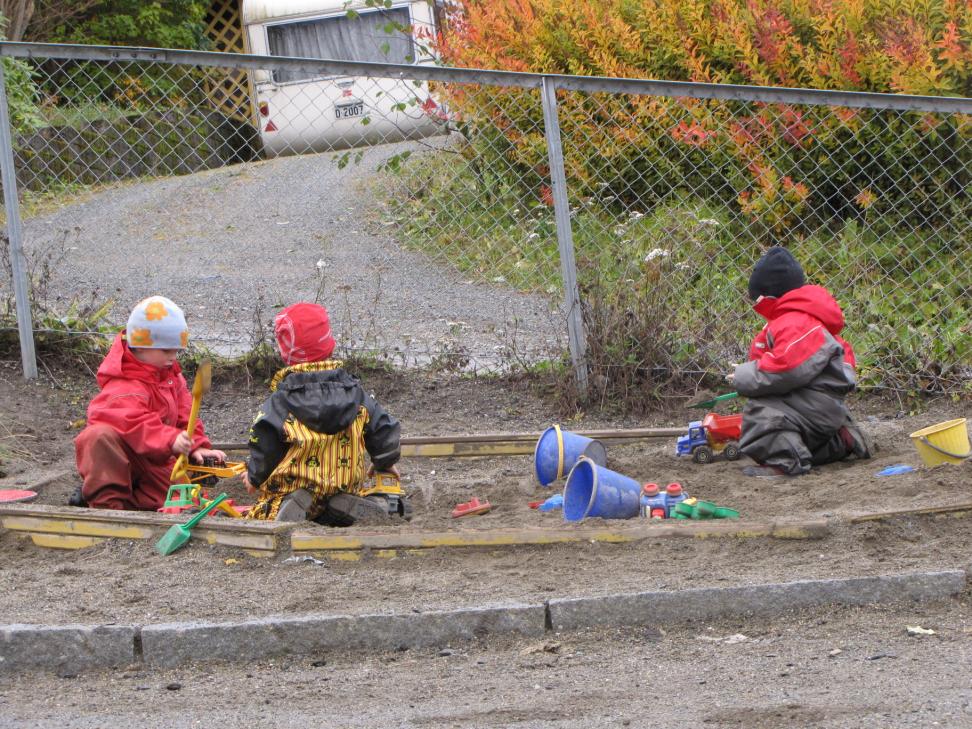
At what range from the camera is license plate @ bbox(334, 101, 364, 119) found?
718 cm

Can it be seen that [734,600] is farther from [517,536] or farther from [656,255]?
[656,255]

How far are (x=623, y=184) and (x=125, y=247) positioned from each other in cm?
354

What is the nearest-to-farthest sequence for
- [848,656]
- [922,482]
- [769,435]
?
[848,656], [922,482], [769,435]

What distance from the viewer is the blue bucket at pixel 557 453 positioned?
17.7ft

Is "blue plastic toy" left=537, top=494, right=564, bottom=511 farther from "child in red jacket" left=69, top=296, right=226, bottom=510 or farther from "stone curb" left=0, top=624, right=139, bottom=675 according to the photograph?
"stone curb" left=0, top=624, right=139, bottom=675

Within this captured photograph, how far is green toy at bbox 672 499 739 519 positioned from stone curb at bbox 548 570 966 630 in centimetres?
85

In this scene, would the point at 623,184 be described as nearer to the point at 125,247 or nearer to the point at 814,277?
the point at 814,277

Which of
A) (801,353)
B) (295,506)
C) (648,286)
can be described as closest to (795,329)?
(801,353)

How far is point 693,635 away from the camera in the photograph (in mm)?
Answer: 3670

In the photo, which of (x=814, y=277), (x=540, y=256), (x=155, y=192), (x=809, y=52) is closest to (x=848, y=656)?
(x=540, y=256)

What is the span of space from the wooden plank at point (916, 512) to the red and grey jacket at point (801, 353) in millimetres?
1194

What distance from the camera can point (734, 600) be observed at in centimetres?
375

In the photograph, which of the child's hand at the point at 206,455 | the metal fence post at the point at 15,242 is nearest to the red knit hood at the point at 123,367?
the child's hand at the point at 206,455

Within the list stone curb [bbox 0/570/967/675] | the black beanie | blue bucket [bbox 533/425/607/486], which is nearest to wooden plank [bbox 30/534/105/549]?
stone curb [bbox 0/570/967/675]
